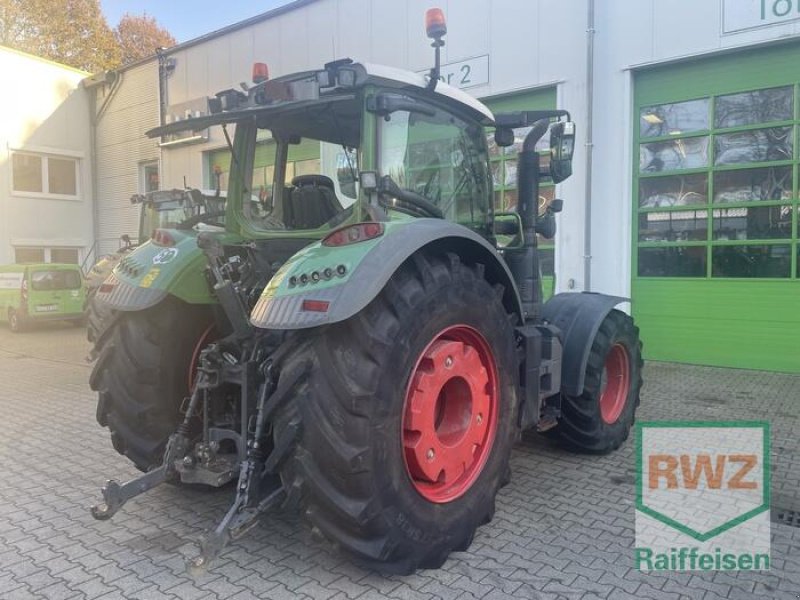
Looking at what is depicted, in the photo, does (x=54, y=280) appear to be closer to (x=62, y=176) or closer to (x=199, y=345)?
(x=62, y=176)

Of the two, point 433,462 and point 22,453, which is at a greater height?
point 433,462

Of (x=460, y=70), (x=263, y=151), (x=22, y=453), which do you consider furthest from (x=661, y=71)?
(x=22, y=453)

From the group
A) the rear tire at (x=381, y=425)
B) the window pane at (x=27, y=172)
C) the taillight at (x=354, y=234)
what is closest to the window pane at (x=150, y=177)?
the window pane at (x=27, y=172)

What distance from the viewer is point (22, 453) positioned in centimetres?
520

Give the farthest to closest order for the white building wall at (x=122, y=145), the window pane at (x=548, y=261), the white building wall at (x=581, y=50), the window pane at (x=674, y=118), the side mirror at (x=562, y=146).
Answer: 1. the white building wall at (x=122, y=145)
2. the window pane at (x=548, y=261)
3. the window pane at (x=674, y=118)
4. the white building wall at (x=581, y=50)
5. the side mirror at (x=562, y=146)

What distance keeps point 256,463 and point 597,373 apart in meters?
2.74

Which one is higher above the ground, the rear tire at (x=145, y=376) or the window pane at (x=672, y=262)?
the window pane at (x=672, y=262)

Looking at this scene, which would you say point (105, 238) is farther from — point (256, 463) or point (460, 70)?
point (256, 463)

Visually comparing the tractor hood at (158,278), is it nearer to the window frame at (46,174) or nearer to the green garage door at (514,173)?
the green garage door at (514,173)

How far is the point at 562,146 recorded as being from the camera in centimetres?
414

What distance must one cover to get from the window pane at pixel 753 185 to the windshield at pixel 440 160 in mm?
5869

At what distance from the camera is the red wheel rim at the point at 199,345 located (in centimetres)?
381

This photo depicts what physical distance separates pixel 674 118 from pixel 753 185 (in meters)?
1.44

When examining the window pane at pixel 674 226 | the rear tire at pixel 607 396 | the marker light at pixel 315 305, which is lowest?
the rear tire at pixel 607 396
